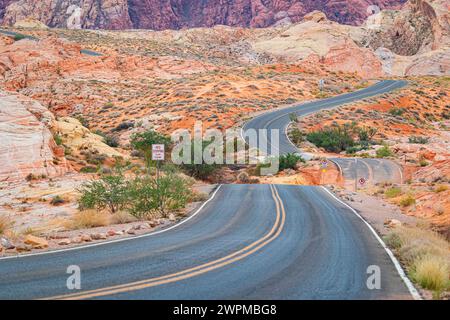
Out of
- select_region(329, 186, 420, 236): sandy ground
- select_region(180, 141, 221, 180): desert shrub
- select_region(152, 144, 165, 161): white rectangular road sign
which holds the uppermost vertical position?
Result: select_region(152, 144, 165, 161): white rectangular road sign

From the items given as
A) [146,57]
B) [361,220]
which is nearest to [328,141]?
[361,220]

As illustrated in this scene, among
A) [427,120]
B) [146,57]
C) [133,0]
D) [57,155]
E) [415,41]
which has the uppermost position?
[133,0]

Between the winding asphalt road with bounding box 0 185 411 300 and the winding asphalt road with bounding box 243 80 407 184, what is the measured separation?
18545 millimetres

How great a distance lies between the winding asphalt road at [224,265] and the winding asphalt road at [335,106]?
730 inches

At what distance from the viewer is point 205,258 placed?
10078 mm

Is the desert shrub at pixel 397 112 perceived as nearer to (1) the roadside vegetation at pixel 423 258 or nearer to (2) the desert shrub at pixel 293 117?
(2) the desert shrub at pixel 293 117

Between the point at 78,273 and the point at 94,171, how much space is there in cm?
2264

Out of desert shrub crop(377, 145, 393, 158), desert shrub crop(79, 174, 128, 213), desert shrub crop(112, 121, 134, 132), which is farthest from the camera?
desert shrub crop(112, 121, 134, 132)

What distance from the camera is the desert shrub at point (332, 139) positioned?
44875 mm

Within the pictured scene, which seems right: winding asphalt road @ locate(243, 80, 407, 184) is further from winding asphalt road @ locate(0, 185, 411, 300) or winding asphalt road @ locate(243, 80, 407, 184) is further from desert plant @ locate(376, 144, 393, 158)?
winding asphalt road @ locate(0, 185, 411, 300)

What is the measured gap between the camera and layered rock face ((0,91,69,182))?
87.5ft

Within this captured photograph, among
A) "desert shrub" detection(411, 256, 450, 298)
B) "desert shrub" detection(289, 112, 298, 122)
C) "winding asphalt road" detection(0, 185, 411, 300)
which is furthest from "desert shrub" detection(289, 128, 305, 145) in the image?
"desert shrub" detection(411, 256, 450, 298)

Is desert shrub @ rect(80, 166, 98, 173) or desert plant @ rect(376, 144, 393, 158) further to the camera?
desert plant @ rect(376, 144, 393, 158)
